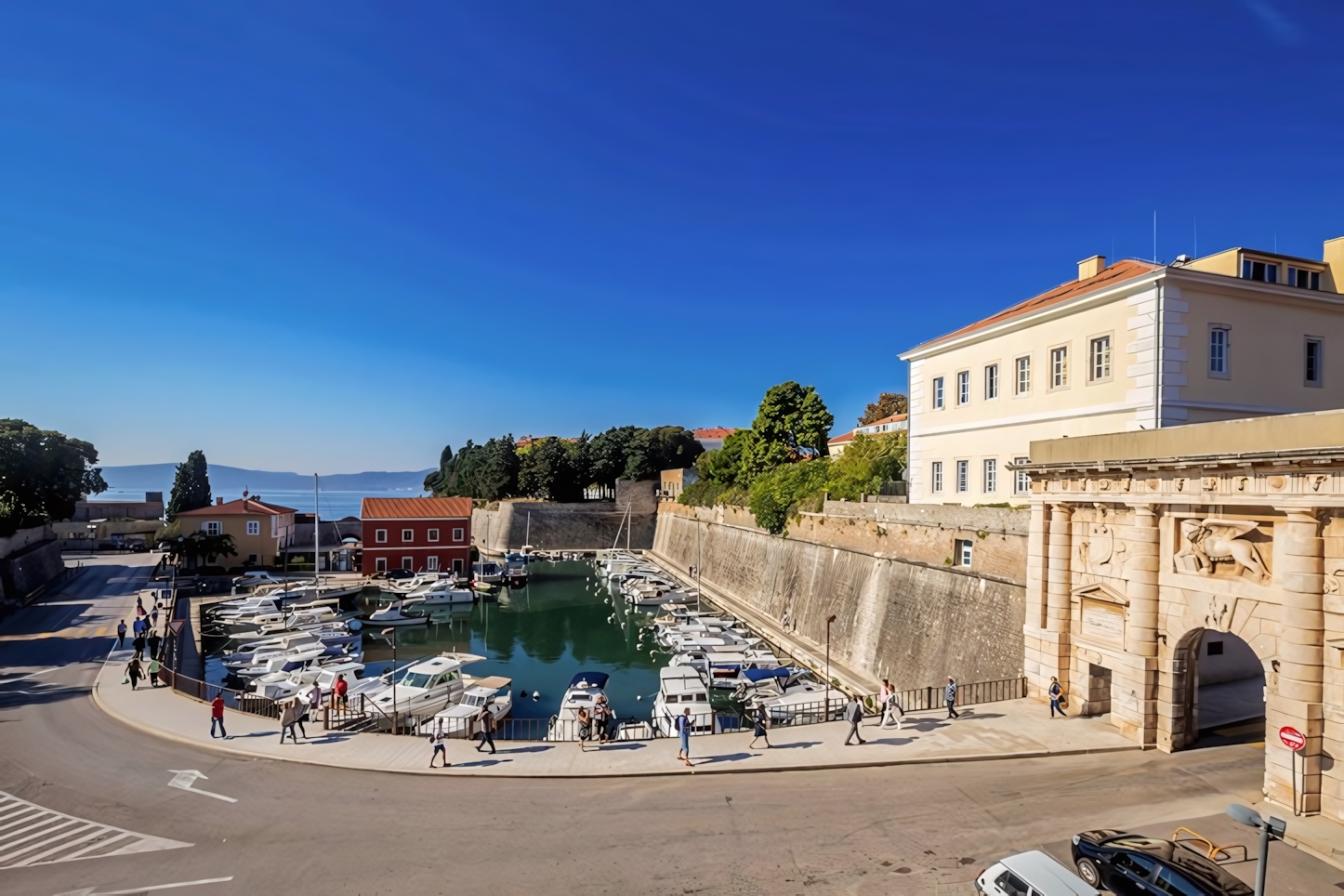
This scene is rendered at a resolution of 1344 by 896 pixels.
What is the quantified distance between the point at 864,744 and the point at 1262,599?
8947 mm

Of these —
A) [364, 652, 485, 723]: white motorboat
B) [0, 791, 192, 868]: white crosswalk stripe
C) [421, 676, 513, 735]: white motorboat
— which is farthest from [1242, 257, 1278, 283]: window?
[364, 652, 485, 723]: white motorboat

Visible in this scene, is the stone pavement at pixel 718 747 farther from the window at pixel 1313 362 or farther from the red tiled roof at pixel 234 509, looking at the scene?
the red tiled roof at pixel 234 509

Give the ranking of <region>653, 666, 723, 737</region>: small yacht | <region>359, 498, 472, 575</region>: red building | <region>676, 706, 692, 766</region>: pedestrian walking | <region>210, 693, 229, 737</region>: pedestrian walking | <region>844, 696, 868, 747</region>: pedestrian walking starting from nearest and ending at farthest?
1. <region>676, 706, 692, 766</region>: pedestrian walking
2. <region>844, 696, 868, 747</region>: pedestrian walking
3. <region>210, 693, 229, 737</region>: pedestrian walking
4. <region>653, 666, 723, 737</region>: small yacht
5. <region>359, 498, 472, 575</region>: red building

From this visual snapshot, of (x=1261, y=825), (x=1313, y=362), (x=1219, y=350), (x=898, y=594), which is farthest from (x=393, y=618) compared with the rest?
(x=1313, y=362)

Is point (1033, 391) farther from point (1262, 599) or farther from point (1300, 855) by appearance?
point (1300, 855)

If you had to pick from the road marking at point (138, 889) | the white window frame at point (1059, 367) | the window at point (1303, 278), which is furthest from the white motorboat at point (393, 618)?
the window at point (1303, 278)

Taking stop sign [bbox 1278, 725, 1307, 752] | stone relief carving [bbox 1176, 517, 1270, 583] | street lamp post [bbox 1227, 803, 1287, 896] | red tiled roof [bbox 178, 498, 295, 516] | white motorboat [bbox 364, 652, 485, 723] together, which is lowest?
white motorboat [bbox 364, 652, 485, 723]

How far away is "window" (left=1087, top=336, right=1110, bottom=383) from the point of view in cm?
2183

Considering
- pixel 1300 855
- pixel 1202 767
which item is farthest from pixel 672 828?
pixel 1202 767

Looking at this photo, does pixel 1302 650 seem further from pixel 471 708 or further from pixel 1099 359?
Answer: pixel 471 708

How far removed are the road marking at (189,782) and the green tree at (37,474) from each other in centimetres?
4189

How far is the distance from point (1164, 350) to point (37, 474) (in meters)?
77.2

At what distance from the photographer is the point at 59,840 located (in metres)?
13.4

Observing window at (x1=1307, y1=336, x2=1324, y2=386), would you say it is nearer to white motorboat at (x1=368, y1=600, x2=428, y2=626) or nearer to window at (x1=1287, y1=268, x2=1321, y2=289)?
window at (x1=1287, y1=268, x2=1321, y2=289)
